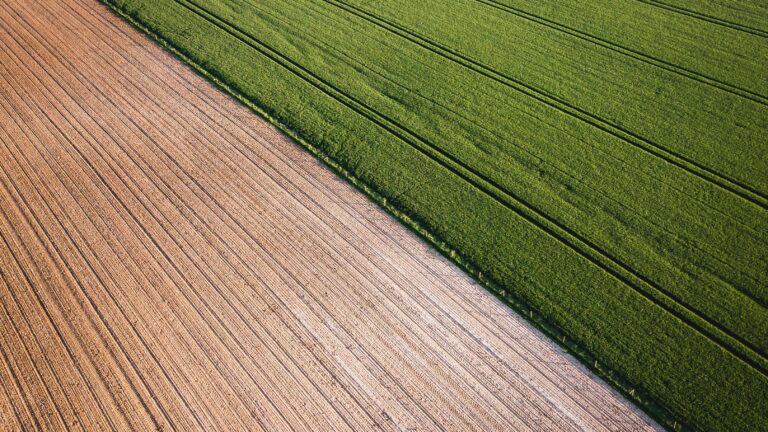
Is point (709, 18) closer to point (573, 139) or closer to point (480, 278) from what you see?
point (573, 139)

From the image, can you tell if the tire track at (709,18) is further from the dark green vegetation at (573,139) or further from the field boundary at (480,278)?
the field boundary at (480,278)

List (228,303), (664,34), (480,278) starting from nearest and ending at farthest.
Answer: (228,303) → (480,278) → (664,34)

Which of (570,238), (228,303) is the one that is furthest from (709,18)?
(228,303)

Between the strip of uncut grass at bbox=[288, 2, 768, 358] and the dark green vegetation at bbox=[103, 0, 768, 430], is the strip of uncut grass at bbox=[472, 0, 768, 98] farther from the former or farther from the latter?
the strip of uncut grass at bbox=[288, 2, 768, 358]

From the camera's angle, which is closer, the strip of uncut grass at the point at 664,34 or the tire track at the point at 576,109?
the tire track at the point at 576,109

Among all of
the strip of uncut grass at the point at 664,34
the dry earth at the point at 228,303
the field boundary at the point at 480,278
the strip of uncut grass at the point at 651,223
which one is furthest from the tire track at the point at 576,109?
the dry earth at the point at 228,303
